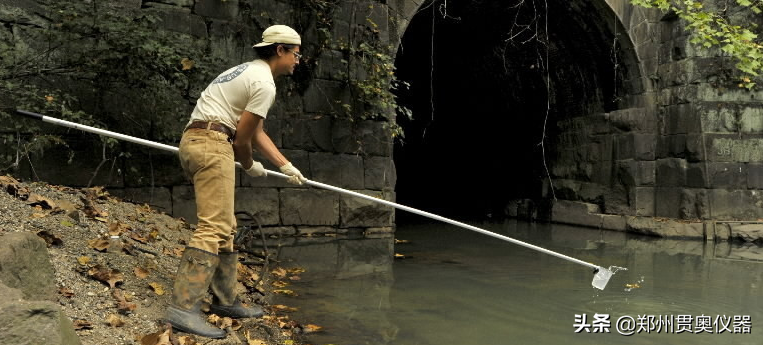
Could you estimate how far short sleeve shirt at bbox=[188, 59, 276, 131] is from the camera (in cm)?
340

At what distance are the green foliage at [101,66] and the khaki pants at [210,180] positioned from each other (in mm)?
2938

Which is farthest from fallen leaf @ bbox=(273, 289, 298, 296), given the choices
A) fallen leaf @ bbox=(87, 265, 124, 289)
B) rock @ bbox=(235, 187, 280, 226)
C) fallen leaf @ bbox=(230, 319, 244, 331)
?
rock @ bbox=(235, 187, 280, 226)

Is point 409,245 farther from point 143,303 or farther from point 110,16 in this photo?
point 143,303

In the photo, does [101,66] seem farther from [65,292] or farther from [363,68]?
[65,292]

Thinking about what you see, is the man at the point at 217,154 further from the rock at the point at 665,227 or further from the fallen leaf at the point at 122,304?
the rock at the point at 665,227

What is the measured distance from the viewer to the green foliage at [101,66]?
231 inches

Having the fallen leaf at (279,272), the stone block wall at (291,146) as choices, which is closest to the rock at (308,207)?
the stone block wall at (291,146)

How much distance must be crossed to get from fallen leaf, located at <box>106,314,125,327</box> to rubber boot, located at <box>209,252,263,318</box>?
754 millimetres

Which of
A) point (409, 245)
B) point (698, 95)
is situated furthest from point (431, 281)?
point (698, 95)

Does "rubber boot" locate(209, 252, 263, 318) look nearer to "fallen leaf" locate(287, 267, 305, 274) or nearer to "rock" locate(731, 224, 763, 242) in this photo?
"fallen leaf" locate(287, 267, 305, 274)

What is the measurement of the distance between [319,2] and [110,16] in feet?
8.84

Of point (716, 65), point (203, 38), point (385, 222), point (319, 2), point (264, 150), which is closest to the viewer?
point (264, 150)

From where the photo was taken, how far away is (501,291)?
541cm

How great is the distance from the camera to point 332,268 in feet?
20.4
